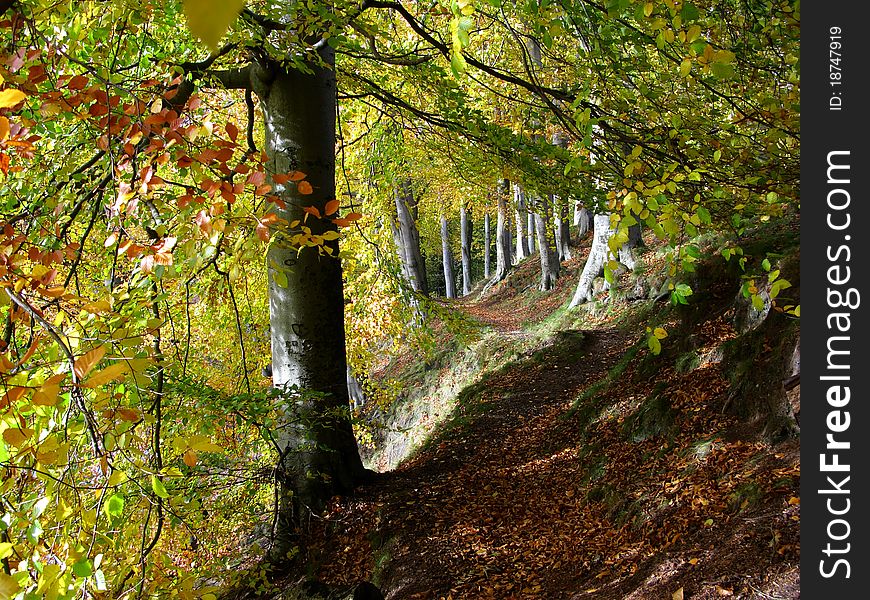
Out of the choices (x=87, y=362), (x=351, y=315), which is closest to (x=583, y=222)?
(x=351, y=315)

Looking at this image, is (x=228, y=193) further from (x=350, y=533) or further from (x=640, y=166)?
(x=350, y=533)

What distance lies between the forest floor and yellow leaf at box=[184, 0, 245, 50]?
3300mm

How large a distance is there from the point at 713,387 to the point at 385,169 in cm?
499

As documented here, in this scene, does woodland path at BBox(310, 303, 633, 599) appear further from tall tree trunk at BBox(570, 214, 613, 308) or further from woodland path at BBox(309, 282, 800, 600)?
tall tree trunk at BBox(570, 214, 613, 308)

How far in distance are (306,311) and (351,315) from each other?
3562 millimetres

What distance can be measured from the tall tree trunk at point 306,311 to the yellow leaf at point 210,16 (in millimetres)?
4778

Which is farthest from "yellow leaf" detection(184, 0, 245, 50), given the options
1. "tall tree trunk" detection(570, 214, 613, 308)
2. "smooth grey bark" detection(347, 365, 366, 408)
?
"smooth grey bark" detection(347, 365, 366, 408)

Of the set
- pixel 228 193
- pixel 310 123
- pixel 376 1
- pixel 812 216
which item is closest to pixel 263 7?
pixel 376 1

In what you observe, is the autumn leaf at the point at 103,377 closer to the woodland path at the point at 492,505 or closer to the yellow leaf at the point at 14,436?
the yellow leaf at the point at 14,436

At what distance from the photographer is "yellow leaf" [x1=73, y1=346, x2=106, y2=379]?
139 cm

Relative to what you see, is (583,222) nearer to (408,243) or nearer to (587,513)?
(408,243)

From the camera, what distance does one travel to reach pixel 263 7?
4.18 meters

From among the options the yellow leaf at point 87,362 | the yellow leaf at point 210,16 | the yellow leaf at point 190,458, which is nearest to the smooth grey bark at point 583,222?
the yellow leaf at point 190,458

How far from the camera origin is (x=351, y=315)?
8.98m
